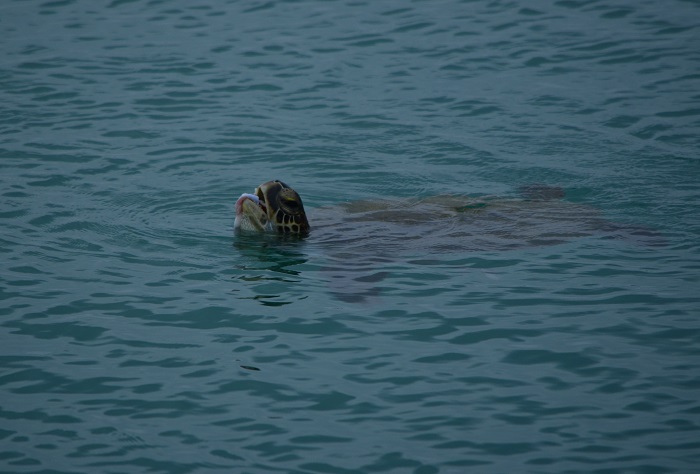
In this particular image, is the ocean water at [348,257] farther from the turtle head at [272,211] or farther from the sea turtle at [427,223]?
the turtle head at [272,211]

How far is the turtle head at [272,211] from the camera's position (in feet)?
32.3

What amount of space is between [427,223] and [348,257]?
1.17 metres

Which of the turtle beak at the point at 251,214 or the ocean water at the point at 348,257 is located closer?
the ocean water at the point at 348,257

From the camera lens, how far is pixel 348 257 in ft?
31.1

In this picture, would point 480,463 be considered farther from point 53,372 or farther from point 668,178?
point 668,178

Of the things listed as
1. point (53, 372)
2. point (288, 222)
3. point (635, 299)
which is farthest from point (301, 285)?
point (635, 299)

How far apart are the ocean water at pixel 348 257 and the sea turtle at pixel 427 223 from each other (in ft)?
0.33

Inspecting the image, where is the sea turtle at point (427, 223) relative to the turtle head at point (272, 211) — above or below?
below

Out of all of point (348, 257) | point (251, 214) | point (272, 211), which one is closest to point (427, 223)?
point (348, 257)

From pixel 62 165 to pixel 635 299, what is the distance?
7.53m

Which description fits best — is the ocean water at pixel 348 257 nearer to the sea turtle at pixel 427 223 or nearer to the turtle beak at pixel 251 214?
the sea turtle at pixel 427 223

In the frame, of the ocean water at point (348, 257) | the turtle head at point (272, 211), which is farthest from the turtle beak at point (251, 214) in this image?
the ocean water at point (348, 257)

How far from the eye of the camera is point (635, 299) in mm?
8406

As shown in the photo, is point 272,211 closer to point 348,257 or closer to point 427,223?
point 348,257
